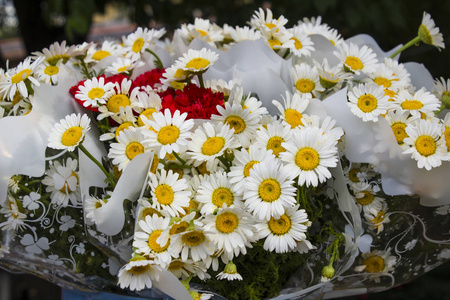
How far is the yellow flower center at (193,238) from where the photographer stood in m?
0.60

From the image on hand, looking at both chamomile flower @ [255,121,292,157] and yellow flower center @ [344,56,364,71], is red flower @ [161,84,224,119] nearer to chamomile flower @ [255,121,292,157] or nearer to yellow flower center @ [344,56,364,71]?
chamomile flower @ [255,121,292,157]

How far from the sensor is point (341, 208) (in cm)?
68

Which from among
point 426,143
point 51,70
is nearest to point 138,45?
point 51,70

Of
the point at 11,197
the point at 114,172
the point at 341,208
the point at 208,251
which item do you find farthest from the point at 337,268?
the point at 11,197

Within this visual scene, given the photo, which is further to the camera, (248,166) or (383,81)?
(383,81)

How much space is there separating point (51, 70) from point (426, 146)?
55 centimetres

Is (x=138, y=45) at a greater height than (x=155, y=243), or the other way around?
(x=138, y=45)

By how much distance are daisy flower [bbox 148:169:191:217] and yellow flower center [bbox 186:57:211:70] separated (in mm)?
170

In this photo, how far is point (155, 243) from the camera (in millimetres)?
605

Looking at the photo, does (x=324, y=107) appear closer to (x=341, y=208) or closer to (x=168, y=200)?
(x=341, y=208)

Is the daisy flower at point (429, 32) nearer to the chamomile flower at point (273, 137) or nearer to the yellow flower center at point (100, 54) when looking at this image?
the chamomile flower at point (273, 137)

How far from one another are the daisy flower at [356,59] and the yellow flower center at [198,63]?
20 cm

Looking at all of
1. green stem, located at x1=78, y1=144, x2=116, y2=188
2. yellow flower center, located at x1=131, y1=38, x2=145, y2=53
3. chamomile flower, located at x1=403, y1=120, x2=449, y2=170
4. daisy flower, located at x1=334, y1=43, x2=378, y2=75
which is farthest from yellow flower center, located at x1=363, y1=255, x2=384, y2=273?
yellow flower center, located at x1=131, y1=38, x2=145, y2=53

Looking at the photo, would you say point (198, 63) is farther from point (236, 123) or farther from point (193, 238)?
point (193, 238)
